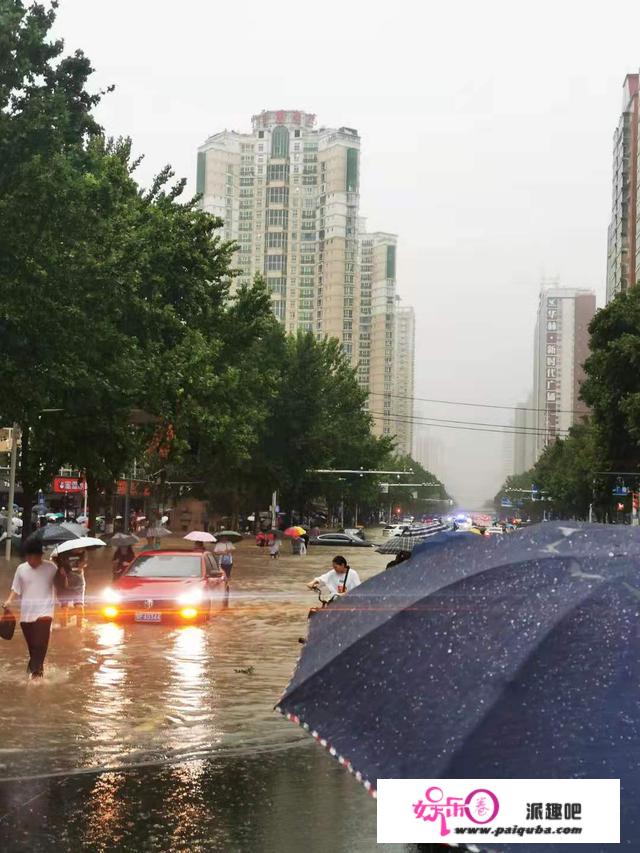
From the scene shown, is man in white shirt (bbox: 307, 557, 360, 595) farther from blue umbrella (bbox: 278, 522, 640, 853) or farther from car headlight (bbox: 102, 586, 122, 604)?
blue umbrella (bbox: 278, 522, 640, 853)

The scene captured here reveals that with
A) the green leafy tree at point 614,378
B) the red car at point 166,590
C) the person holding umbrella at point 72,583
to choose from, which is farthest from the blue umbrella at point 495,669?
the green leafy tree at point 614,378

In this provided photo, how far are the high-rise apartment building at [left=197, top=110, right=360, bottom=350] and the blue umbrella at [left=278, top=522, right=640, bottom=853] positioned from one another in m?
175

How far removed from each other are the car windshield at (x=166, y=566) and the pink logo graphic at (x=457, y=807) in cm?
1636

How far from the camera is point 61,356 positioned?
78.2ft

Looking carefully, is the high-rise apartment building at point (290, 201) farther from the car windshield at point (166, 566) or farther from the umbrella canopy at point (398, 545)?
the car windshield at point (166, 566)

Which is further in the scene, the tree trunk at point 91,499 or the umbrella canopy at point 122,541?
the tree trunk at point 91,499

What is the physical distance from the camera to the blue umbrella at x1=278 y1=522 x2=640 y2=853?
3.40 meters

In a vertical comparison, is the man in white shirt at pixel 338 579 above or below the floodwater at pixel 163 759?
above

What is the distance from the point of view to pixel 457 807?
11.7 ft

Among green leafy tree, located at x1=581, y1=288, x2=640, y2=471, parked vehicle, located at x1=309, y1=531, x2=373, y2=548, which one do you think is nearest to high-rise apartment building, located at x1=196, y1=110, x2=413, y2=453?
parked vehicle, located at x1=309, y1=531, x2=373, y2=548

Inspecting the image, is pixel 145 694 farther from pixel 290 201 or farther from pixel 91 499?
pixel 290 201

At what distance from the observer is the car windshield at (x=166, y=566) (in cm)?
1975

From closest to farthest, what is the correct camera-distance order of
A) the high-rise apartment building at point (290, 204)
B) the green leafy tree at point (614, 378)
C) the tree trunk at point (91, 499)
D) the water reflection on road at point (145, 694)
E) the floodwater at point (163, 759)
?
the floodwater at point (163, 759) → the water reflection on road at point (145, 694) → the tree trunk at point (91, 499) → the green leafy tree at point (614, 378) → the high-rise apartment building at point (290, 204)

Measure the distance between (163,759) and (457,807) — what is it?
5.39 meters
